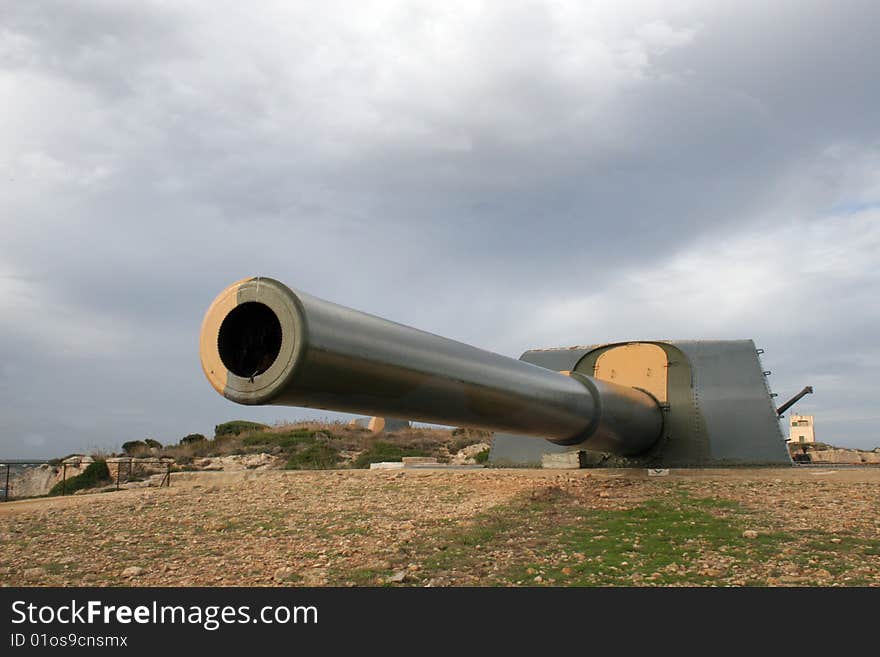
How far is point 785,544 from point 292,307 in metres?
3.82

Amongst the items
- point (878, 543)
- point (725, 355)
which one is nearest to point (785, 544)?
point (878, 543)

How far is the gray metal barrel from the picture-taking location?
3.17 meters

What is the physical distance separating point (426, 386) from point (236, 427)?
26970 millimetres

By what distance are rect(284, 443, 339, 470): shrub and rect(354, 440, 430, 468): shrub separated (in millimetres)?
730

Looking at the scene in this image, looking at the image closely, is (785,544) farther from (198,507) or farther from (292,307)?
(198,507)

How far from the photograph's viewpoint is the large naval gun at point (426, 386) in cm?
321

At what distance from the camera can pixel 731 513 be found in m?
6.24

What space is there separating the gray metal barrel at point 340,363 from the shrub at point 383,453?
44.1 feet

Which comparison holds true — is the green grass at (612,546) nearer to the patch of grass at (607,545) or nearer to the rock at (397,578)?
the patch of grass at (607,545)

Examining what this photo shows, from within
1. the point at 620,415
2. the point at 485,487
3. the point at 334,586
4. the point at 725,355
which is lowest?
the point at 334,586

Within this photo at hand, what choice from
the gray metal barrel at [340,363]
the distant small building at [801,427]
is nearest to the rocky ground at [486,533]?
the gray metal barrel at [340,363]

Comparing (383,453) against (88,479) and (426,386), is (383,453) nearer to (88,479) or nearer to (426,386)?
(88,479)

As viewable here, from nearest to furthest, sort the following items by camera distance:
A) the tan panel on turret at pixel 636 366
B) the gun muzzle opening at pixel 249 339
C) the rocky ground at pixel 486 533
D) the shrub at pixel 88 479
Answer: the gun muzzle opening at pixel 249 339
the rocky ground at pixel 486 533
the tan panel on turret at pixel 636 366
the shrub at pixel 88 479

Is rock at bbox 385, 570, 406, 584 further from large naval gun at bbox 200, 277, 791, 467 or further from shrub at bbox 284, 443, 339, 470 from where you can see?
shrub at bbox 284, 443, 339, 470
